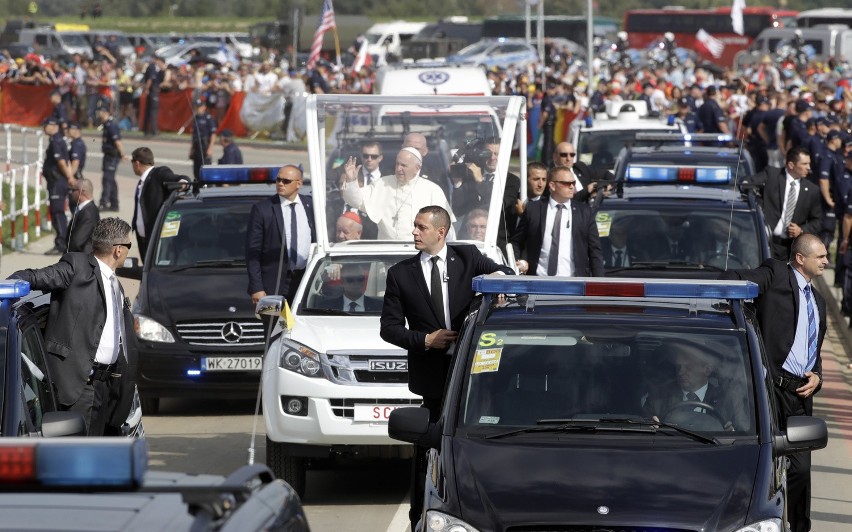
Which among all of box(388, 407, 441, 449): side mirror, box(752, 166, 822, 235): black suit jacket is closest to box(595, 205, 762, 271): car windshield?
box(752, 166, 822, 235): black suit jacket

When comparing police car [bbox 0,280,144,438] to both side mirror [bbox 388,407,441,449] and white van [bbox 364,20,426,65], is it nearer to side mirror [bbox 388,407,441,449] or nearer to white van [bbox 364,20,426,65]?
side mirror [bbox 388,407,441,449]

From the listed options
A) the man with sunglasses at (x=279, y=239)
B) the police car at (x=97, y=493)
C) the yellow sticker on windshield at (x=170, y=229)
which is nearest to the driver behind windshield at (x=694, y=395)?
the police car at (x=97, y=493)

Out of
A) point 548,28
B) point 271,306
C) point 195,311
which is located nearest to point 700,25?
point 548,28

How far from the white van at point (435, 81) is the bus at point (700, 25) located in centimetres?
4630

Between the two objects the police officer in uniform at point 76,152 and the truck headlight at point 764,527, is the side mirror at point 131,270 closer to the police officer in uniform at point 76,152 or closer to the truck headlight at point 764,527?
the truck headlight at point 764,527

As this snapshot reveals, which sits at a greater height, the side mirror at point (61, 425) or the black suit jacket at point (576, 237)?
the side mirror at point (61, 425)

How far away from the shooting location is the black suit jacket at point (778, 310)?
28.7 ft

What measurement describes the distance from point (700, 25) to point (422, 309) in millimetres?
68608

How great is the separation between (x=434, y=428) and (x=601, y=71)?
167ft

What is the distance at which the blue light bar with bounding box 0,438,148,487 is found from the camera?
134 inches

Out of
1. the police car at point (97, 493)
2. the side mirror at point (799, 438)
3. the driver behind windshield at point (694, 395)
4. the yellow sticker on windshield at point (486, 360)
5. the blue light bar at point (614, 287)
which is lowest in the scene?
the side mirror at point (799, 438)

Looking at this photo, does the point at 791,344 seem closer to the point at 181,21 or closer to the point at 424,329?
the point at 424,329

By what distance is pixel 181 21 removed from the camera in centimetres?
10581

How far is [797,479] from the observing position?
27.6 feet
